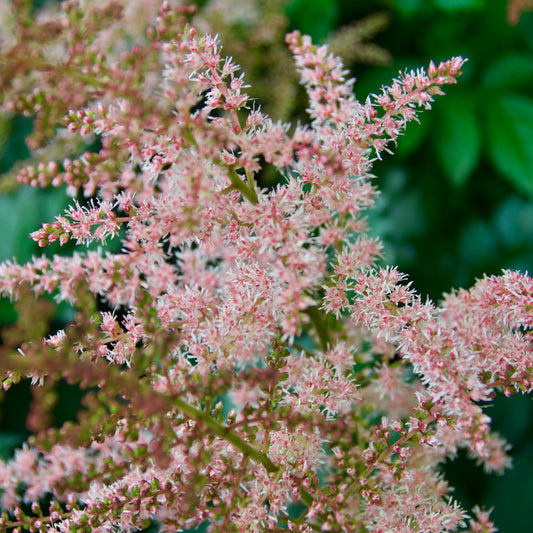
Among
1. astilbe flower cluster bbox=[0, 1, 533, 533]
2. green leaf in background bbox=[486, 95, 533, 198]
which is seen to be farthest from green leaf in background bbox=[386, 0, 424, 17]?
astilbe flower cluster bbox=[0, 1, 533, 533]

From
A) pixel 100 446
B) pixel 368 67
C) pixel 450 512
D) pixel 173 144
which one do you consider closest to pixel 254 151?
pixel 173 144

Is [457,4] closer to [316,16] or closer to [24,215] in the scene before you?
[316,16]

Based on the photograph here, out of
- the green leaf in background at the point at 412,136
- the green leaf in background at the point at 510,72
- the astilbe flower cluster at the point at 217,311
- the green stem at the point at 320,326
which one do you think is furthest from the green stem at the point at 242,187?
the green leaf in background at the point at 510,72

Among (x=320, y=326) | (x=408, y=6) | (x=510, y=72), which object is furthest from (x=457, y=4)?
(x=320, y=326)

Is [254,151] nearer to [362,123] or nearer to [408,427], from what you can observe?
[362,123]

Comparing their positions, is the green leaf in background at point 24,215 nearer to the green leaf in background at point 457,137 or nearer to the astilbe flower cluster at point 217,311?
the astilbe flower cluster at point 217,311

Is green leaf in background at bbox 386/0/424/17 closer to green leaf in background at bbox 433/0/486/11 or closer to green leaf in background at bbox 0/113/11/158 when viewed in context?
green leaf in background at bbox 433/0/486/11
